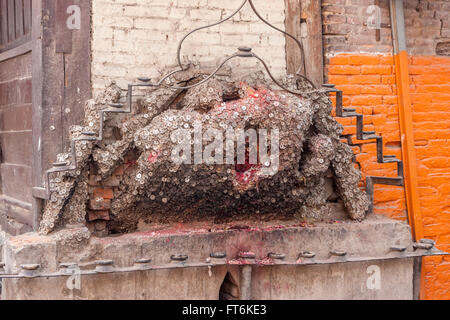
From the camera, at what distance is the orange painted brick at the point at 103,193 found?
375 centimetres

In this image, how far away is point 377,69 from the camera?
4480mm

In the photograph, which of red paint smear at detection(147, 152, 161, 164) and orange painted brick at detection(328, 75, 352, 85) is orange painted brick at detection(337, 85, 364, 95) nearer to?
orange painted brick at detection(328, 75, 352, 85)

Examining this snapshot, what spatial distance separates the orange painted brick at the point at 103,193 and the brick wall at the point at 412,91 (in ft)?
6.47

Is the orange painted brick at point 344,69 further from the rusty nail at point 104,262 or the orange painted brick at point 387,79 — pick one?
the rusty nail at point 104,262

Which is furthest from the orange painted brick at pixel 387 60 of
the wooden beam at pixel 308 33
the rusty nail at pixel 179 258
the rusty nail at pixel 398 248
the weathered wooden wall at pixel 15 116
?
the weathered wooden wall at pixel 15 116

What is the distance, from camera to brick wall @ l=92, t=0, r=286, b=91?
3799 mm

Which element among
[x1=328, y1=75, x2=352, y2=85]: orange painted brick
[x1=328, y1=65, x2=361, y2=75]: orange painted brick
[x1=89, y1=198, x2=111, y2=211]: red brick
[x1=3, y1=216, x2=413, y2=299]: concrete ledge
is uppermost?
[x1=328, y1=65, x2=361, y2=75]: orange painted brick

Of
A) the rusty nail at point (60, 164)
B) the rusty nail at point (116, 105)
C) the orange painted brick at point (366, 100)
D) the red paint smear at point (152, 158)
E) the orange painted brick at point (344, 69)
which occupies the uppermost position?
the orange painted brick at point (344, 69)

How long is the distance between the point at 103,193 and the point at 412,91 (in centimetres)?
278

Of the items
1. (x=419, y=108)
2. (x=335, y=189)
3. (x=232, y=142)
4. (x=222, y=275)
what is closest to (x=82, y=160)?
(x=232, y=142)

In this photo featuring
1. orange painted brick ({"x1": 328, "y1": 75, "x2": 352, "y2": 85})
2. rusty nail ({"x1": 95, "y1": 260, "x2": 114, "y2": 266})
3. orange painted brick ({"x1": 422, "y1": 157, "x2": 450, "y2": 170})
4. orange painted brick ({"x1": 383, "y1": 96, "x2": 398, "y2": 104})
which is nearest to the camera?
rusty nail ({"x1": 95, "y1": 260, "x2": 114, "y2": 266})

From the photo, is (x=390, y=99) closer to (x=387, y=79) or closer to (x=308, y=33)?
(x=387, y=79)

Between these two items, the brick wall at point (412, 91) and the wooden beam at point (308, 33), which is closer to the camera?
the wooden beam at point (308, 33)

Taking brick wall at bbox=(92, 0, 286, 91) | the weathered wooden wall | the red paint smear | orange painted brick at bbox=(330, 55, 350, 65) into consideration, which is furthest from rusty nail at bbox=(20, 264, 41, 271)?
orange painted brick at bbox=(330, 55, 350, 65)
